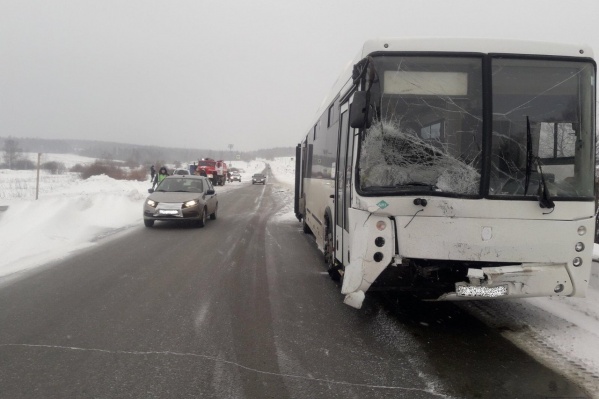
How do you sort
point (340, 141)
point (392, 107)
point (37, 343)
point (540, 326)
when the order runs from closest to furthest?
point (37, 343), point (392, 107), point (540, 326), point (340, 141)

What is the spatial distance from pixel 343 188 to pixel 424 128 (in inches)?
57.6

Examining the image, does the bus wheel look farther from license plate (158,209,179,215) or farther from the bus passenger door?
license plate (158,209,179,215)

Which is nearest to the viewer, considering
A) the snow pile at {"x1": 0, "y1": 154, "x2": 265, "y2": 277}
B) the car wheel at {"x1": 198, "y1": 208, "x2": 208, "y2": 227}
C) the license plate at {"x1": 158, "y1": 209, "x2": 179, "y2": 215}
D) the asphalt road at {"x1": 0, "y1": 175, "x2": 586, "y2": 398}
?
the asphalt road at {"x1": 0, "y1": 175, "x2": 586, "y2": 398}

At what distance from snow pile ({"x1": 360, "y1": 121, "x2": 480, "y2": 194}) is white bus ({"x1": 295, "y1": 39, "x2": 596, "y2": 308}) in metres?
0.01

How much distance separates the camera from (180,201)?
13.8 m

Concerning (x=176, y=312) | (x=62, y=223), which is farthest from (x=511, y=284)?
(x=62, y=223)

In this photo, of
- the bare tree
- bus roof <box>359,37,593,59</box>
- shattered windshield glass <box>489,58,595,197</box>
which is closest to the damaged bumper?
shattered windshield glass <box>489,58,595,197</box>

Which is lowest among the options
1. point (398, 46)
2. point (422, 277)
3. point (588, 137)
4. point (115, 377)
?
point (115, 377)

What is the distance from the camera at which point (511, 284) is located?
4.76 m

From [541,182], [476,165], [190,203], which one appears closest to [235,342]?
[476,165]

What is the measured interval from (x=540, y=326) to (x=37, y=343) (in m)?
5.53

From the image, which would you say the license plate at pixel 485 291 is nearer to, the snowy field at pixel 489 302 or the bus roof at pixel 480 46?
the snowy field at pixel 489 302

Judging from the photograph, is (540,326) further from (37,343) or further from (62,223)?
(62,223)

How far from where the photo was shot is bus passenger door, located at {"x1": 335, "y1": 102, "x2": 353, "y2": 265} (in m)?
5.71
